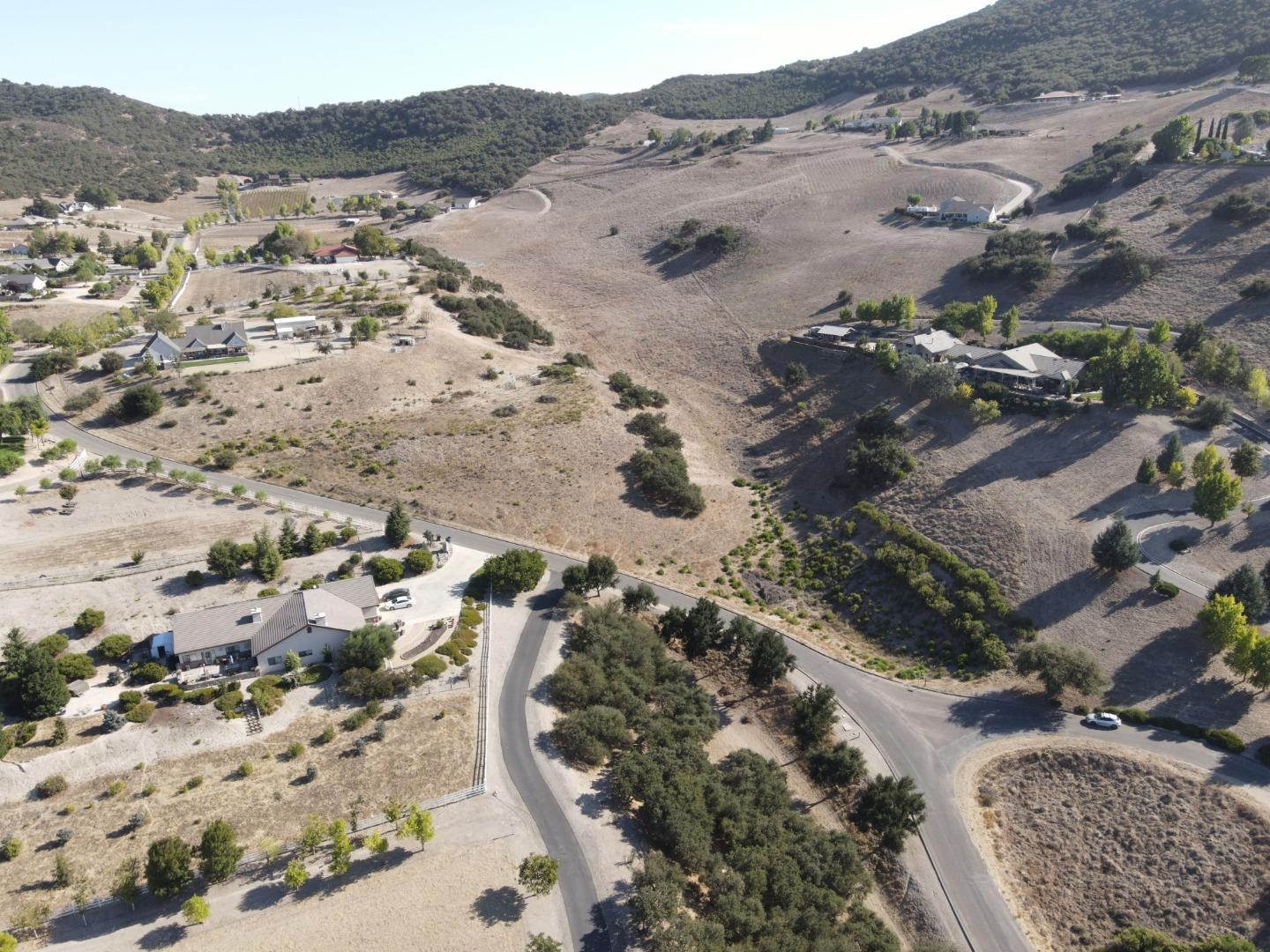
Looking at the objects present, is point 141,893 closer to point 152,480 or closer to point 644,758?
point 644,758

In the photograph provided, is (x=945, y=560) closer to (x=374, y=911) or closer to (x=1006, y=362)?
(x=1006, y=362)

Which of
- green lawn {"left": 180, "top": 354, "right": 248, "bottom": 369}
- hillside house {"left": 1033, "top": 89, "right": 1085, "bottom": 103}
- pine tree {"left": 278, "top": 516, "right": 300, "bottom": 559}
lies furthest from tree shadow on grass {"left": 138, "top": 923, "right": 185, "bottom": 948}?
hillside house {"left": 1033, "top": 89, "right": 1085, "bottom": 103}

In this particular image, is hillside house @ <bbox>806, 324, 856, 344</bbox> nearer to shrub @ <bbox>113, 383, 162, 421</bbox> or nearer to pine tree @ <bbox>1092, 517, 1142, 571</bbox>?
pine tree @ <bbox>1092, 517, 1142, 571</bbox>

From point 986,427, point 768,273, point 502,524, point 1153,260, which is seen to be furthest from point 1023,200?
point 502,524

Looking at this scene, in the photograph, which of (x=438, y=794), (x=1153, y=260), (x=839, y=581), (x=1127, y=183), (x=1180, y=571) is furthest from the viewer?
(x=1127, y=183)

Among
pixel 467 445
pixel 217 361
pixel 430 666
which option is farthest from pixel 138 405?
pixel 430 666

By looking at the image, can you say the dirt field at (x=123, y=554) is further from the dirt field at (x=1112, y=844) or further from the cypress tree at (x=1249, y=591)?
the cypress tree at (x=1249, y=591)
